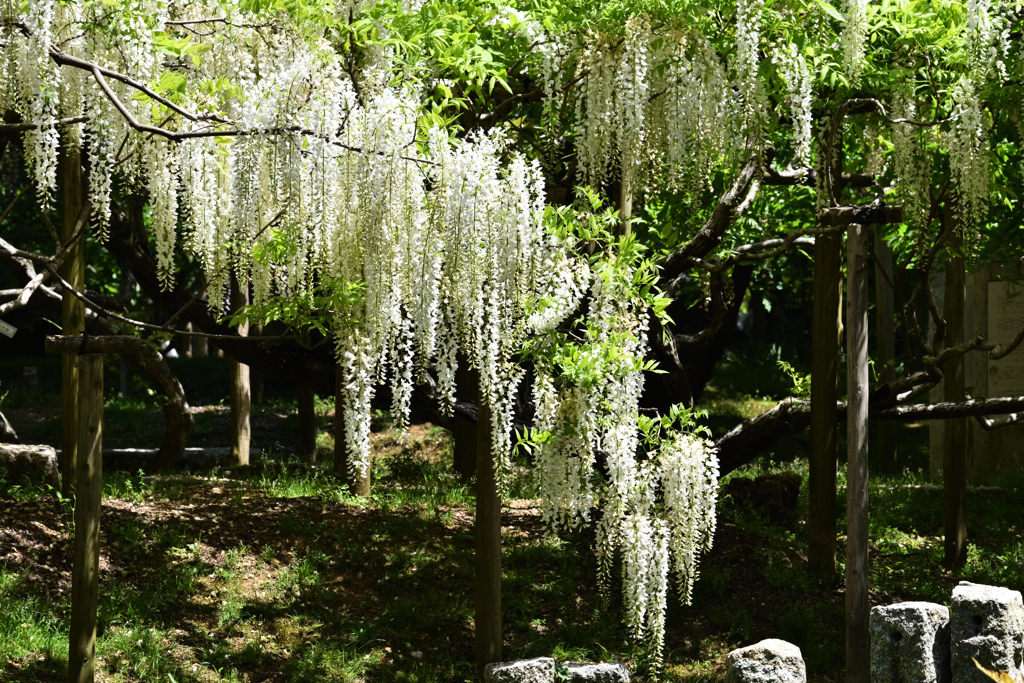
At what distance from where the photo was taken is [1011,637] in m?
4.23

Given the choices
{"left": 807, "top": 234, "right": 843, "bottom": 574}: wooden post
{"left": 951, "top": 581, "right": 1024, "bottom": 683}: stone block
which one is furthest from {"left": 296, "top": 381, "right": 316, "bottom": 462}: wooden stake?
{"left": 951, "top": 581, "right": 1024, "bottom": 683}: stone block

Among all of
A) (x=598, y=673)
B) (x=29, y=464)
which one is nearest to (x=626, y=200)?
(x=598, y=673)

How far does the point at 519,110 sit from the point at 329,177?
286 cm

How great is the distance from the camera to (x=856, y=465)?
479 centimetres

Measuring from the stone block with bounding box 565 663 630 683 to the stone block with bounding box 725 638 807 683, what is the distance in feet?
1.65

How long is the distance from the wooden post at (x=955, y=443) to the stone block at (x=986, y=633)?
214 centimetres

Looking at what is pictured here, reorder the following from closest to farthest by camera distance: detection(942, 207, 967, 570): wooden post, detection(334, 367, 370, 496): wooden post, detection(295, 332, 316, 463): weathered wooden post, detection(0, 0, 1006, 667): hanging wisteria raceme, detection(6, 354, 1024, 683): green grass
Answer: detection(0, 0, 1006, 667): hanging wisteria raceme → detection(6, 354, 1024, 683): green grass → detection(942, 207, 967, 570): wooden post → detection(334, 367, 370, 496): wooden post → detection(295, 332, 316, 463): weathered wooden post

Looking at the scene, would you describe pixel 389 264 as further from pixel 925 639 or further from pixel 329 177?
pixel 925 639

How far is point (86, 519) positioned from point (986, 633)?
388 cm

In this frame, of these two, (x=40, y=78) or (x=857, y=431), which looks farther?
(x=857, y=431)

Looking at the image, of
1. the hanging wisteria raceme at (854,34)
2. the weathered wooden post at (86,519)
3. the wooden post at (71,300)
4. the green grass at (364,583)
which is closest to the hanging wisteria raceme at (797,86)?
the hanging wisteria raceme at (854,34)

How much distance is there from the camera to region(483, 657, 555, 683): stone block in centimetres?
443

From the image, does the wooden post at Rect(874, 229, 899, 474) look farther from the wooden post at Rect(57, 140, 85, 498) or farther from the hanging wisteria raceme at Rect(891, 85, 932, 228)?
the wooden post at Rect(57, 140, 85, 498)

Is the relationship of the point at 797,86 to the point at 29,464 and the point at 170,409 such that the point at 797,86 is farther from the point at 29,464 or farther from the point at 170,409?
the point at 29,464
